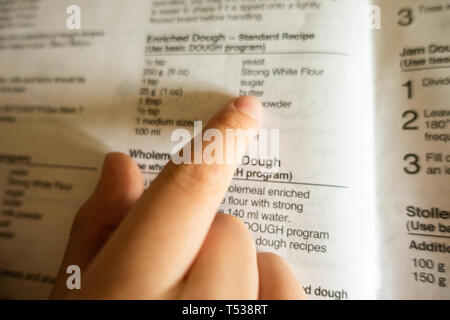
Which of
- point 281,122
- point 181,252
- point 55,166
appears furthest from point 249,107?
point 55,166

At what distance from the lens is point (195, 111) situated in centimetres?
38

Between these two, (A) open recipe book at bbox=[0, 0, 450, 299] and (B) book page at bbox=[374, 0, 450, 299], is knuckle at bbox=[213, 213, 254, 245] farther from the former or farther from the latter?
(B) book page at bbox=[374, 0, 450, 299]

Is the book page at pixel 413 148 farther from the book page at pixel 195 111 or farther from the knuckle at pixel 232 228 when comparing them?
the knuckle at pixel 232 228

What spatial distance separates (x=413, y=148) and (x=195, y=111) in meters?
0.31

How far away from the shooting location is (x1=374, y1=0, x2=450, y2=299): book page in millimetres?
320

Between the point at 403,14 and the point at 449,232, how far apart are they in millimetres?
310

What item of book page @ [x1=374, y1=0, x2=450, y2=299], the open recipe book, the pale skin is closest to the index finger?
the pale skin

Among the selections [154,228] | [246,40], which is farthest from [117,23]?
[154,228]

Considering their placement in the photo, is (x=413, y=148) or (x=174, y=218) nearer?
(x=174, y=218)

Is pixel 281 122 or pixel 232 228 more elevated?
pixel 281 122

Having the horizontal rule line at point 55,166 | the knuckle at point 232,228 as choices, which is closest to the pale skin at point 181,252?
the knuckle at point 232,228

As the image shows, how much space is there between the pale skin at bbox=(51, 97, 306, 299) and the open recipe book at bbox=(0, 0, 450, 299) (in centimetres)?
9

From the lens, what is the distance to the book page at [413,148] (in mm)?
320

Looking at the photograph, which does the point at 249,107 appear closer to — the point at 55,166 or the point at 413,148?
the point at 413,148
